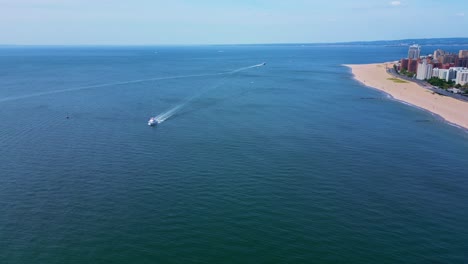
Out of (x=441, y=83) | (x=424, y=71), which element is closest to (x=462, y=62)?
(x=424, y=71)

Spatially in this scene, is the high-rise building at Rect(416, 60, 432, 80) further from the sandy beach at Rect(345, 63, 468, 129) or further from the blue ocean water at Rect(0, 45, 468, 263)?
the blue ocean water at Rect(0, 45, 468, 263)

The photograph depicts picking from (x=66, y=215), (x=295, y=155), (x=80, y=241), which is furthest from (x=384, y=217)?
(x=66, y=215)

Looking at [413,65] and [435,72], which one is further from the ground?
[413,65]

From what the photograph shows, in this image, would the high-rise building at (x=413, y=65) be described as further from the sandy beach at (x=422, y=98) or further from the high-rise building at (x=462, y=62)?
the high-rise building at (x=462, y=62)

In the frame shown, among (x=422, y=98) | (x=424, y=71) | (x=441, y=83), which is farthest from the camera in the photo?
(x=424, y=71)

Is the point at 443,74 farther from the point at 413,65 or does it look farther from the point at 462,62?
the point at 462,62

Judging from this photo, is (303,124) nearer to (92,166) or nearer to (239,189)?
(239,189)

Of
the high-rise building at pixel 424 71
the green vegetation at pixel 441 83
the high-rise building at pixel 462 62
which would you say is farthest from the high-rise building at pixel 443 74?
the high-rise building at pixel 462 62
